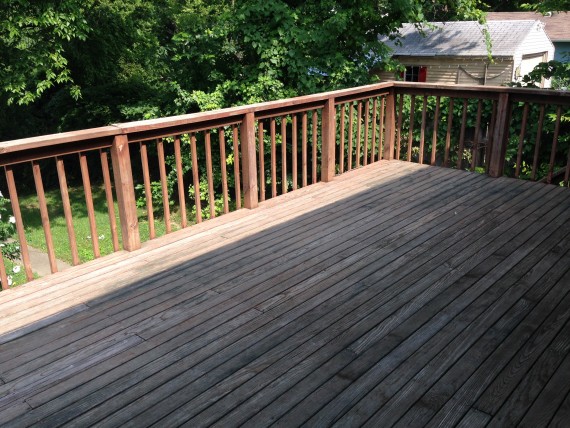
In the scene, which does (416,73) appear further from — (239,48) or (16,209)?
(16,209)

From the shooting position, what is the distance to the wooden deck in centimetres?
202

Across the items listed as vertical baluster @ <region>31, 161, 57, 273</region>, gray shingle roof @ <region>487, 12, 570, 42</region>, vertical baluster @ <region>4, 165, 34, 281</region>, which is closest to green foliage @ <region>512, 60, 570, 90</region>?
vertical baluster @ <region>31, 161, 57, 273</region>

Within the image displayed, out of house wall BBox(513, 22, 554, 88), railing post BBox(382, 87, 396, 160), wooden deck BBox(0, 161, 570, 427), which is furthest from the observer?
house wall BBox(513, 22, 554, 88)

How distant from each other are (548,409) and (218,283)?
1725mm

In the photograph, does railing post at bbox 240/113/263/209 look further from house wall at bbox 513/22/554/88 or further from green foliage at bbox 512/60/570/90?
house wall at bbox 513/22/554/88

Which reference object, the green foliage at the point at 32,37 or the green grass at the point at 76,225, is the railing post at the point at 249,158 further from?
the green grass at the point at 76,225

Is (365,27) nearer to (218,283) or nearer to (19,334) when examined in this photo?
(218,283)

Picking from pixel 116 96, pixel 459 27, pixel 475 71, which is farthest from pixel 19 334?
pixel 459 27

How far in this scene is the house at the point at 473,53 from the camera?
48.2 feet

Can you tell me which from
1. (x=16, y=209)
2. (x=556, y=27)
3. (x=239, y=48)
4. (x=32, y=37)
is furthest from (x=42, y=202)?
(x=556, y=27)

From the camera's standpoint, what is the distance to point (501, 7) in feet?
86.2

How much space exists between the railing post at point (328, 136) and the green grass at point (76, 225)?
5.44 meters

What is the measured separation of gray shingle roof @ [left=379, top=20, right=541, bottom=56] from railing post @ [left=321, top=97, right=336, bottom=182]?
34.6ft

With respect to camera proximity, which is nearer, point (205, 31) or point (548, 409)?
point (548, 409)
